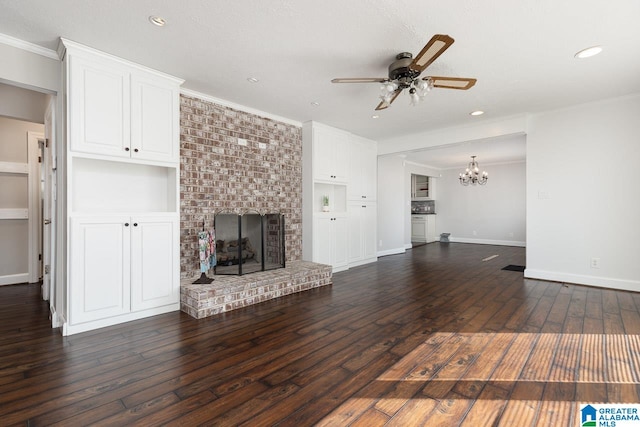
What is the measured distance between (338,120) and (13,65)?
3.68m

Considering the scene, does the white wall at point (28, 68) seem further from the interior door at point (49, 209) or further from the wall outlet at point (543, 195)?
the wall outlet at point (543, 195)

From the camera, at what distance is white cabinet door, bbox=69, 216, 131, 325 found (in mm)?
2602

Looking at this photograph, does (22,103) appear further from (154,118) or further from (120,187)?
(154,118)

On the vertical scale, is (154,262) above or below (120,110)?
below

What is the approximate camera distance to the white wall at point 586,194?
12.9ft

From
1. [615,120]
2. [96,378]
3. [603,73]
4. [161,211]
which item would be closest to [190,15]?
[161,211]

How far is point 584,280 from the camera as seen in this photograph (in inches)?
167

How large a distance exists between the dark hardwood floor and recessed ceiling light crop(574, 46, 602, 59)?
98.1 inches

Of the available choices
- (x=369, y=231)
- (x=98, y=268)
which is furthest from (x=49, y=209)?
(x=369, y=231)

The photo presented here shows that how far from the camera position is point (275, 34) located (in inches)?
96.7

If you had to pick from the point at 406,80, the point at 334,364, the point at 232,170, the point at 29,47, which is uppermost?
the point at 29,47

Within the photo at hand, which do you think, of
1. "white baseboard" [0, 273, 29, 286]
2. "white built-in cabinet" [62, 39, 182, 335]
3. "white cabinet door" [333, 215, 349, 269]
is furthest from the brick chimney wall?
"white baseboard" [0, 273, 29, 286]

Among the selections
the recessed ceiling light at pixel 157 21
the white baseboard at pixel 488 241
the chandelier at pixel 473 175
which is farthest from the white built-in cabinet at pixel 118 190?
the white baseboard at pixel 488 241

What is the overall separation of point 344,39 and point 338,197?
10.6 feet
